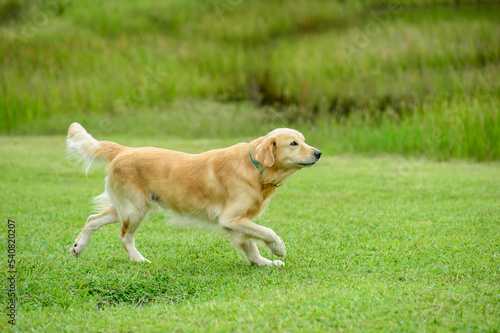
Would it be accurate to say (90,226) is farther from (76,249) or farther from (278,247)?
(278,247)

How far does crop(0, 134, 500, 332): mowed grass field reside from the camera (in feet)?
13.0

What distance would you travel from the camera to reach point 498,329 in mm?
3617

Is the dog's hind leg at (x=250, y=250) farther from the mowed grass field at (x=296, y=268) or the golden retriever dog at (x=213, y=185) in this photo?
the mowed grass field at (x=296, y=268)

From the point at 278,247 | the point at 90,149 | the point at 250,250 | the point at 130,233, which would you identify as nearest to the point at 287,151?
the point at 278,247

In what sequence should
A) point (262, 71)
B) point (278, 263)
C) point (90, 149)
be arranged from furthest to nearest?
1. point (262, 71)
2. point (90, 149)
3. point (278, 263)

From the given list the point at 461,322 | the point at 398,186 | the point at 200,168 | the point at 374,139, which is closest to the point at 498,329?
the point at 461,322

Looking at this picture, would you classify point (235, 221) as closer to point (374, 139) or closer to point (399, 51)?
point (374, 139)

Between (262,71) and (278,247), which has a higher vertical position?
(262,71)

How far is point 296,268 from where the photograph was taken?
5312 mm

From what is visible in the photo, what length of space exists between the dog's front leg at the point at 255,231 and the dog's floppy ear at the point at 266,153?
2.03 feet

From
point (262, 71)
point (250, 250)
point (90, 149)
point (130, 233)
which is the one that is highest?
point (262, 71)

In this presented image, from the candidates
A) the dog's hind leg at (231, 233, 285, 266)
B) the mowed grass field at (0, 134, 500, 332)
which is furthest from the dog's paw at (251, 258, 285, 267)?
the mowed grass field at (0, 134, 500, 332)

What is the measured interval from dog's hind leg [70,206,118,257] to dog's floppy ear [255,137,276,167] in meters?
1.83

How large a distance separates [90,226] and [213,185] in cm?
148
